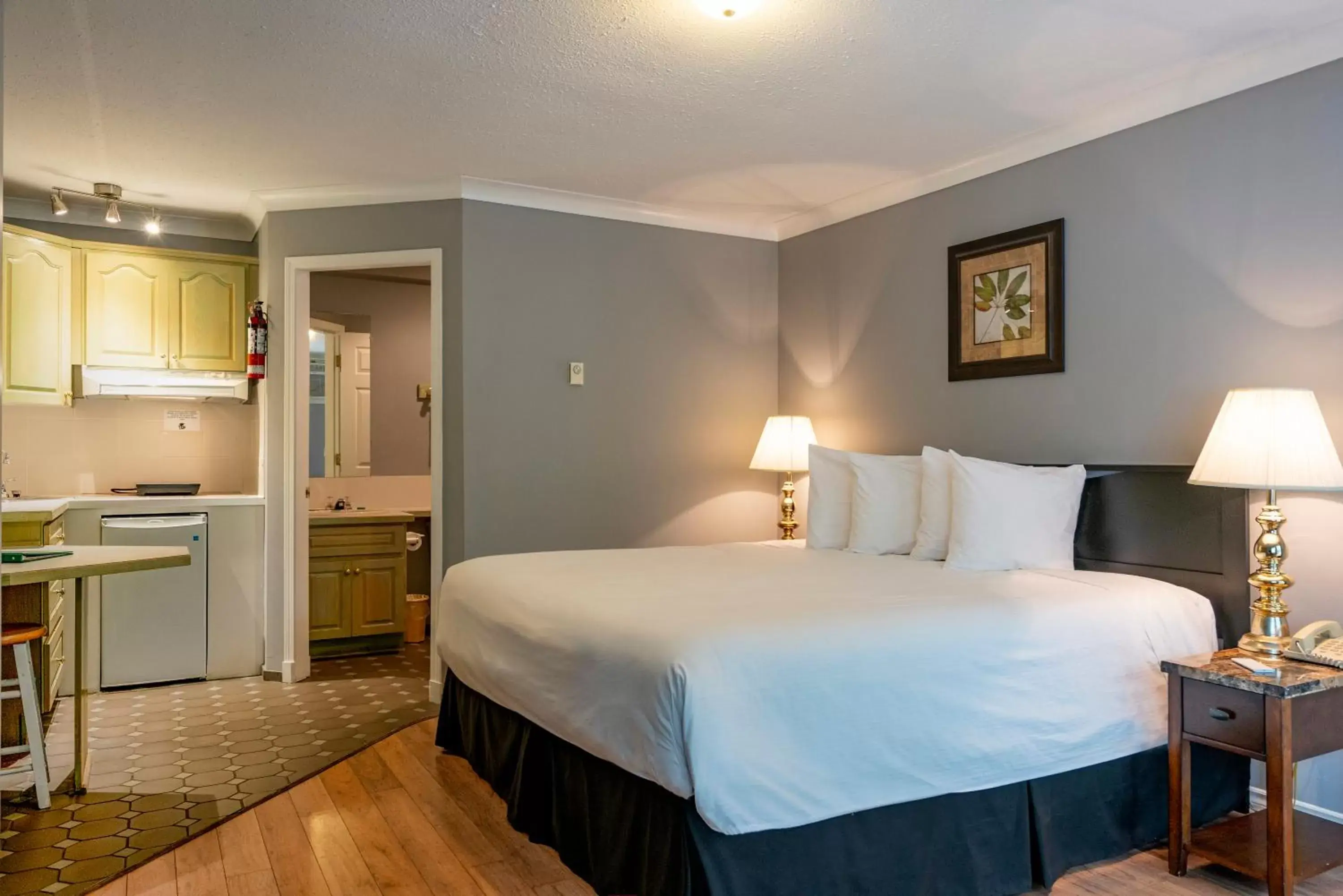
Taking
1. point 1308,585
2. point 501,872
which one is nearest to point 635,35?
point 501,872

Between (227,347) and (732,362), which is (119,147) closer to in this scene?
(227,347)

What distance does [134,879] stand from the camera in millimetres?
2604

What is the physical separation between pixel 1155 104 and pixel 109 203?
4.72 m

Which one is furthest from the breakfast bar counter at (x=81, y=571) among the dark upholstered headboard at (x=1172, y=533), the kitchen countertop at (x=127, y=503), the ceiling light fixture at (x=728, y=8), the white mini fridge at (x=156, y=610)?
the dark upholstered headboard at (x=1172, y=533)

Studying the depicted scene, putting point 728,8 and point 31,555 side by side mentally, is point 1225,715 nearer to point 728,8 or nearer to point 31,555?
point 728,8

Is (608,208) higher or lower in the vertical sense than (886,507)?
higher

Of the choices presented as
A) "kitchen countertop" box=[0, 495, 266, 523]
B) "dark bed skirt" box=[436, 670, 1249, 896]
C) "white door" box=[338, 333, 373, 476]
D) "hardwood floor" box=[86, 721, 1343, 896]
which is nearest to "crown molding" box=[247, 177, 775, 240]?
"white door" box=[338, 333, 373, 476]

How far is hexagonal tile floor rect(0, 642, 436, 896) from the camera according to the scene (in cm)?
277

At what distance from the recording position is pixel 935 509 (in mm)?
3590

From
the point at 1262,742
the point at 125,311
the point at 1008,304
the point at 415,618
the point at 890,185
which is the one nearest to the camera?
the point at 1262,742

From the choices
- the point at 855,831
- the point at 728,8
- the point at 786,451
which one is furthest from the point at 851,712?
the point at 786,451

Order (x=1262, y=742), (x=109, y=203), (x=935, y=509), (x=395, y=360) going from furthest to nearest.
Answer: (x=395, y=360) < (x=109, y=203) < (x=935, y=509) < (x=1262, y=742)

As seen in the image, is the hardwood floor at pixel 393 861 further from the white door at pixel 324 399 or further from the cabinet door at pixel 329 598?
the white door at pixel 324 399

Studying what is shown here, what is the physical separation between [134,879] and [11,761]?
4.20 ft
